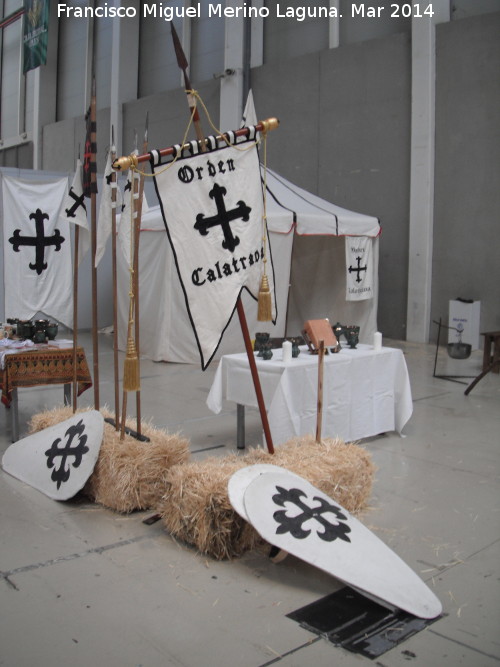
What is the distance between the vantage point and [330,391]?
15.1ft

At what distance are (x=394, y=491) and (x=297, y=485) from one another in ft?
3.56

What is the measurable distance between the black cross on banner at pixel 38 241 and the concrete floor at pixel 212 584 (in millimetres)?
2958

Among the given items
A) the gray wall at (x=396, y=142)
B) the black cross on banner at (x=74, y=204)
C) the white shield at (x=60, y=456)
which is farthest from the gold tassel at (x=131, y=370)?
the gray wall at (x=396, y=142)

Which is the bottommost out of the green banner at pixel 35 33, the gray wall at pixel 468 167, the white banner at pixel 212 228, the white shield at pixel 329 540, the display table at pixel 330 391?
the white shield at pixel 329 540

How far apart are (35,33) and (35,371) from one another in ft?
44.7

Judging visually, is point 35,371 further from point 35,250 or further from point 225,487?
point 225,487

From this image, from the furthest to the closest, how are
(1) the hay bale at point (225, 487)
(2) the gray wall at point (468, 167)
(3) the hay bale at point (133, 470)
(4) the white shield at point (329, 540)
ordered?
(2) the gray wall at point (468, 167) → (3) the hay bale at point (133, 470) → (1) the hay bale at point (225, 487) → (4) the white shield at point (329, 540)

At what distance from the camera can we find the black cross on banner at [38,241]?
20.9 feet

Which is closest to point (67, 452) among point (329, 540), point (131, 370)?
point (131, 370)

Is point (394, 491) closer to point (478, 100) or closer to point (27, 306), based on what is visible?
point (27, 306)

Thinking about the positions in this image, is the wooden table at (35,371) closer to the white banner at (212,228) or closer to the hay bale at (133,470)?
the hay bale at (133,470)

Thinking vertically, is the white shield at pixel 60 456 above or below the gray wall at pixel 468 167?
below

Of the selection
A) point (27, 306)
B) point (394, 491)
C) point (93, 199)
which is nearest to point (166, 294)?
point (27, 306)

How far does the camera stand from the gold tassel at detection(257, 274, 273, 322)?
10.6 feet
